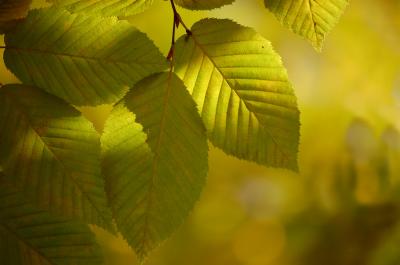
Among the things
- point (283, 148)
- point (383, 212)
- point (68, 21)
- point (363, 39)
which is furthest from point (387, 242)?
point (68, 21)

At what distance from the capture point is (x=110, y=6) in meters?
0.43

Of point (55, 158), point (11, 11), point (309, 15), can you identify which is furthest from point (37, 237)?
point (309, 15)

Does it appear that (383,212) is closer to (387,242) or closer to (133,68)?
(387,242)

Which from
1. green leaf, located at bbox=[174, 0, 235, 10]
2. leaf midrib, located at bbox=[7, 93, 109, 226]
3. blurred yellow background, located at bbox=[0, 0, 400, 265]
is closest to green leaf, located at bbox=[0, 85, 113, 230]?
leaf midrib, located at bbox=[7, 93, 109, 226]

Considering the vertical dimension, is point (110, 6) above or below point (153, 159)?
above

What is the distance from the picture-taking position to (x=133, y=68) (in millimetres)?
446

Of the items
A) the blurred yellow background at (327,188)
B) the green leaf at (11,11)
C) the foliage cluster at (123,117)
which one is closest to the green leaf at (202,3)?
the foliage cluster at (123,117)

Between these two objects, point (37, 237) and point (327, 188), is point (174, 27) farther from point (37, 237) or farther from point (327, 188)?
point (327, 188)

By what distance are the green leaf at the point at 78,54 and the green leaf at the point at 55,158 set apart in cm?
2

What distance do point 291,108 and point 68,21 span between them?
0.20m

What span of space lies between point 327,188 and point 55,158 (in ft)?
4.31

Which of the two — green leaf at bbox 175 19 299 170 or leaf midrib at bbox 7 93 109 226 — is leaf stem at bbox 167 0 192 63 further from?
leaf midrib at bbox 7 93 109 226

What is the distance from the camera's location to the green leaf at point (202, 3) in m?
0.45

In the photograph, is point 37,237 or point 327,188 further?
point 327,188
